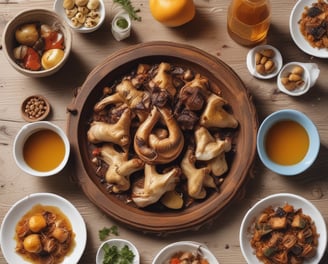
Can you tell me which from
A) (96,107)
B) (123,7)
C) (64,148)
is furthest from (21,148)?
(123,7)

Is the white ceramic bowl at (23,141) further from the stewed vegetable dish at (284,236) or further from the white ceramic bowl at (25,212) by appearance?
the stewed vegetable dish at (284,236)

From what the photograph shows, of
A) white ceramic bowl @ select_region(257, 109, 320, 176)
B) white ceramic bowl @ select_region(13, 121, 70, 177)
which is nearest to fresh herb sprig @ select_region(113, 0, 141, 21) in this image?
white ceramic bowl @ select_region(13, 121, 70, 177)

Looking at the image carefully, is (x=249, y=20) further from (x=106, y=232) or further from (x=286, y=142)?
(x=106, y=232)

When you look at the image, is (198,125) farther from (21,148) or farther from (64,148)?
(21,148)

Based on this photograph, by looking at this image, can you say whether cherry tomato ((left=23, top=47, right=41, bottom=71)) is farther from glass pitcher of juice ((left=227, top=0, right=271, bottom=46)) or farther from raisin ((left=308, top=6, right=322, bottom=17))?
raisin ((left=308, top=6, right=322, bottom=17))

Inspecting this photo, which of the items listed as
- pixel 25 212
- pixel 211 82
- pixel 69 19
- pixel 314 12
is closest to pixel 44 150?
pixel 25 212

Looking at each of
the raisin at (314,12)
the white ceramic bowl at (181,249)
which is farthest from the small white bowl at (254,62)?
the white ceramic bowl at (181,249)
